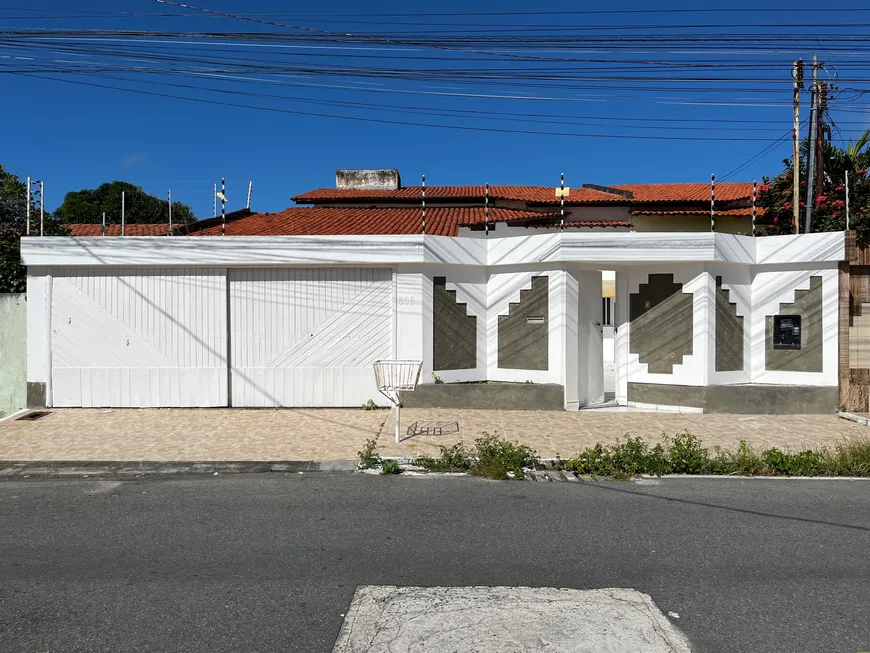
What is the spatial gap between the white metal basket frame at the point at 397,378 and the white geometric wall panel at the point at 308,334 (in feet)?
4.10

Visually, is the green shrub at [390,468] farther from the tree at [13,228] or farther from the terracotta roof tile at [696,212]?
the terracotta roof tile at [696,212]

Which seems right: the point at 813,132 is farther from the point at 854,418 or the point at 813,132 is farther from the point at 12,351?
the point at 12,351

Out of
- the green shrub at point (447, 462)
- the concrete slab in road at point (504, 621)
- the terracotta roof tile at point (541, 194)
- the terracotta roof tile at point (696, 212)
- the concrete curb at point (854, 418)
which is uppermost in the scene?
the terracotta roof tile at point (541, 194)

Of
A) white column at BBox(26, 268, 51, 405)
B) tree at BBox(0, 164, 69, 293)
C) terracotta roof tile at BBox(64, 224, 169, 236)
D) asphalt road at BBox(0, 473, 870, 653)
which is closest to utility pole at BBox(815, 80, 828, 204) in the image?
asphalt road at BBox(0, 473, 870, 653)

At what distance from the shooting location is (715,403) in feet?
35.0

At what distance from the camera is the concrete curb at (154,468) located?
728 centimetres

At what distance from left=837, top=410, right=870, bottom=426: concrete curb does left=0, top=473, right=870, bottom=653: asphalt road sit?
12.0 feet

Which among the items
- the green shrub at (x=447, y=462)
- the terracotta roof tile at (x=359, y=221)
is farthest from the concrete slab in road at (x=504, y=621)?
the terracotta roof tile at (x=359, y=221)

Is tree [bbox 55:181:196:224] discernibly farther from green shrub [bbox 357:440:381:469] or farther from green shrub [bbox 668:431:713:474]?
green shrub [bbox 668:431:713:474]

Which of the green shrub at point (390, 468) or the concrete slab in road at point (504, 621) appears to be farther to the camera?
the green shrub at point (390, 468)

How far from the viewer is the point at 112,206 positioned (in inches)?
1474

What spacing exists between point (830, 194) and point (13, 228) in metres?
17.6

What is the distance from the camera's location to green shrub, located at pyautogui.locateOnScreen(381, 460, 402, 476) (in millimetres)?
7254

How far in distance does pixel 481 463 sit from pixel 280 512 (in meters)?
2.39
